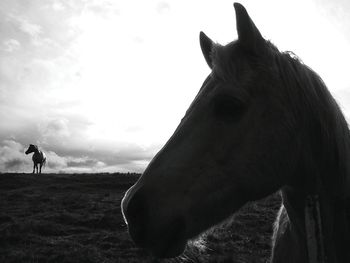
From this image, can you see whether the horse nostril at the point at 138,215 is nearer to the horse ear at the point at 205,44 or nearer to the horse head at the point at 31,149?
the horse ear at the point at 205,44

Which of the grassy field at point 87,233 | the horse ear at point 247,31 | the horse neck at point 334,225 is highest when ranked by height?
the horse ear at point 247,31

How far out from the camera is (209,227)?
9.87ft

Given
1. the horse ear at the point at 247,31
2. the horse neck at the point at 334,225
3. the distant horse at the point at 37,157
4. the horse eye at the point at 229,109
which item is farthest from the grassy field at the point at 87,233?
the distant horse at the point at 37,157

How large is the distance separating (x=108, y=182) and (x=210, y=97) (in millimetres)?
22261

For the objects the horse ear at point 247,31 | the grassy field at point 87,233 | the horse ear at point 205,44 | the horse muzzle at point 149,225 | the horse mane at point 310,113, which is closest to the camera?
the horse muzzle at point 149,225

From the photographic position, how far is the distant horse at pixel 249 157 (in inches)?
106

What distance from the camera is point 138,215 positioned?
264 cm

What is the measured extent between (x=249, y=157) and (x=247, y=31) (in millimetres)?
1054

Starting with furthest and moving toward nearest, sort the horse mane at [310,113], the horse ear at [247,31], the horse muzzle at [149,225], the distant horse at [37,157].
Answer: the distant horse at [37,157] < the horse mane at [310,113] < the horse ear at [247,31] < the horse muzzle at [149,225]

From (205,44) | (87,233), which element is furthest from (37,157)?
(205,44)

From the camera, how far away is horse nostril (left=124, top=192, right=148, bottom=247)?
263cm

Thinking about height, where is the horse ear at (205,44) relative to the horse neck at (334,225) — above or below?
above

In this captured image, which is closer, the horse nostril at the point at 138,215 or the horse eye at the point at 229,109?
the horse nostril at the point at 138,215

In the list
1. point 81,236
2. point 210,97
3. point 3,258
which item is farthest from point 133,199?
point 81,236
